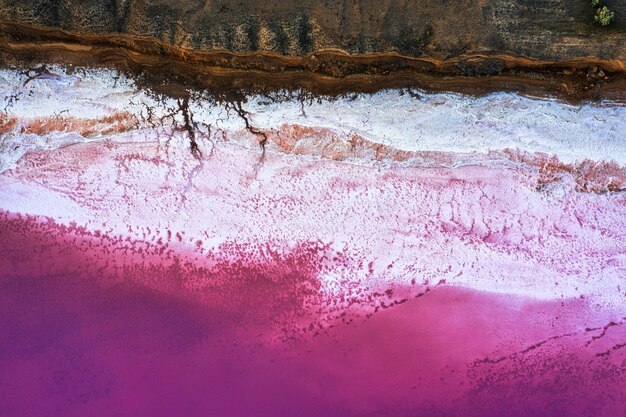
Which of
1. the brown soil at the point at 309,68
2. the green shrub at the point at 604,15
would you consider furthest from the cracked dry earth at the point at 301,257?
the green shrub at the point at 604,15

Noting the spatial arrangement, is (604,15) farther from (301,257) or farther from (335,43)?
(301,257)

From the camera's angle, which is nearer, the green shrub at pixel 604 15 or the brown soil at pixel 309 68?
the green shrub at pixel 604 15

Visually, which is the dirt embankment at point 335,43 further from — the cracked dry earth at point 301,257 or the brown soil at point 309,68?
the cracked dry earth at point 301,257

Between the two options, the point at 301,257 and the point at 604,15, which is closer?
the point at 604,15

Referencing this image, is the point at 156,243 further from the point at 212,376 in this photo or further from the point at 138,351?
the point at 212,376

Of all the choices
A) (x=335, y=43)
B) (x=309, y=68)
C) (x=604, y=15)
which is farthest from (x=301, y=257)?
(x=604, y=15)

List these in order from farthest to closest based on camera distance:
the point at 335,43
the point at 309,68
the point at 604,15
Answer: the point at 309,68
the point at 335,43
the point at 604,15

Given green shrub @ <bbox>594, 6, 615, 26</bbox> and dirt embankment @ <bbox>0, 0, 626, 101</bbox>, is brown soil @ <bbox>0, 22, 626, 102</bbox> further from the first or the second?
green shrub @ <bbox>594, 6, 615, 26</bbox>
